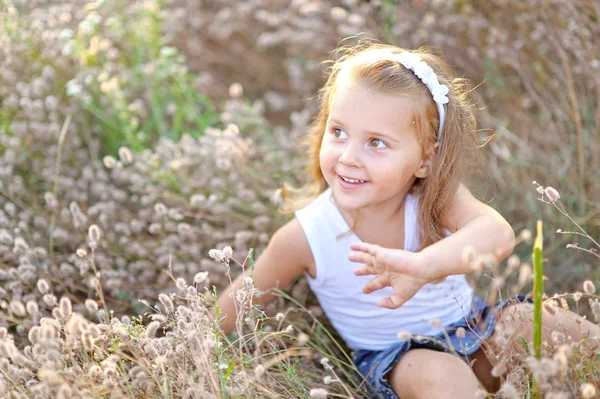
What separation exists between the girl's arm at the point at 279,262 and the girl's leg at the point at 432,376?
1.42 ft

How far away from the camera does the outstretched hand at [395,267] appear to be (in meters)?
1.49

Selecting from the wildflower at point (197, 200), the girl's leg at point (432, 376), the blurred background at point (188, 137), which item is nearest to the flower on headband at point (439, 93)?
the blurred background at point (188, 137)

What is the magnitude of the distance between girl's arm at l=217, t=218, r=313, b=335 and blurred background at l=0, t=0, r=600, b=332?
11.7 inches

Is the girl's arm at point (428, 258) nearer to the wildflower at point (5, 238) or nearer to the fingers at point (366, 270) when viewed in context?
the fingers at point (366, 270)

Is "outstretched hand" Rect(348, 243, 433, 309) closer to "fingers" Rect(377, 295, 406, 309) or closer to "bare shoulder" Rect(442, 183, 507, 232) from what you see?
"fingers" Rect(377, 295, 406, 309)

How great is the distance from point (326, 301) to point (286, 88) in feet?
6.87

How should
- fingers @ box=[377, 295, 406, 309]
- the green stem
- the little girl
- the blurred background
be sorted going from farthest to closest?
the blurred background < the little girl < fingers @ box=[377, 295, 406, 309] < the green stem

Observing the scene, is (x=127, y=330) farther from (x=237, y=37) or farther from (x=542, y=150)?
(x=237, y=37)

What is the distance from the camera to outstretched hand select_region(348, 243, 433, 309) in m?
1.49

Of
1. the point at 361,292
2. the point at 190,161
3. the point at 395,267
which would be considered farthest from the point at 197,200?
the point at 395,267

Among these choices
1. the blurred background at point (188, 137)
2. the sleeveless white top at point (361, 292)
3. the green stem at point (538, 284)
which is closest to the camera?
the green stem at point (538, 284)

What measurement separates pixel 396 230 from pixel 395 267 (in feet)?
1.57

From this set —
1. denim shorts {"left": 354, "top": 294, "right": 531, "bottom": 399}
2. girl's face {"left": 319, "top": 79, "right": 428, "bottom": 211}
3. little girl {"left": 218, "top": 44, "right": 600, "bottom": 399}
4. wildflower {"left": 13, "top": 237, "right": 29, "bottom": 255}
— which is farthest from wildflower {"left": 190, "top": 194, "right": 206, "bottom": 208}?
denim shorts {"left": 354, "top": 294, "right": 531, "bottom": 399}

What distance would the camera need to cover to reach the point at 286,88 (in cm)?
395
